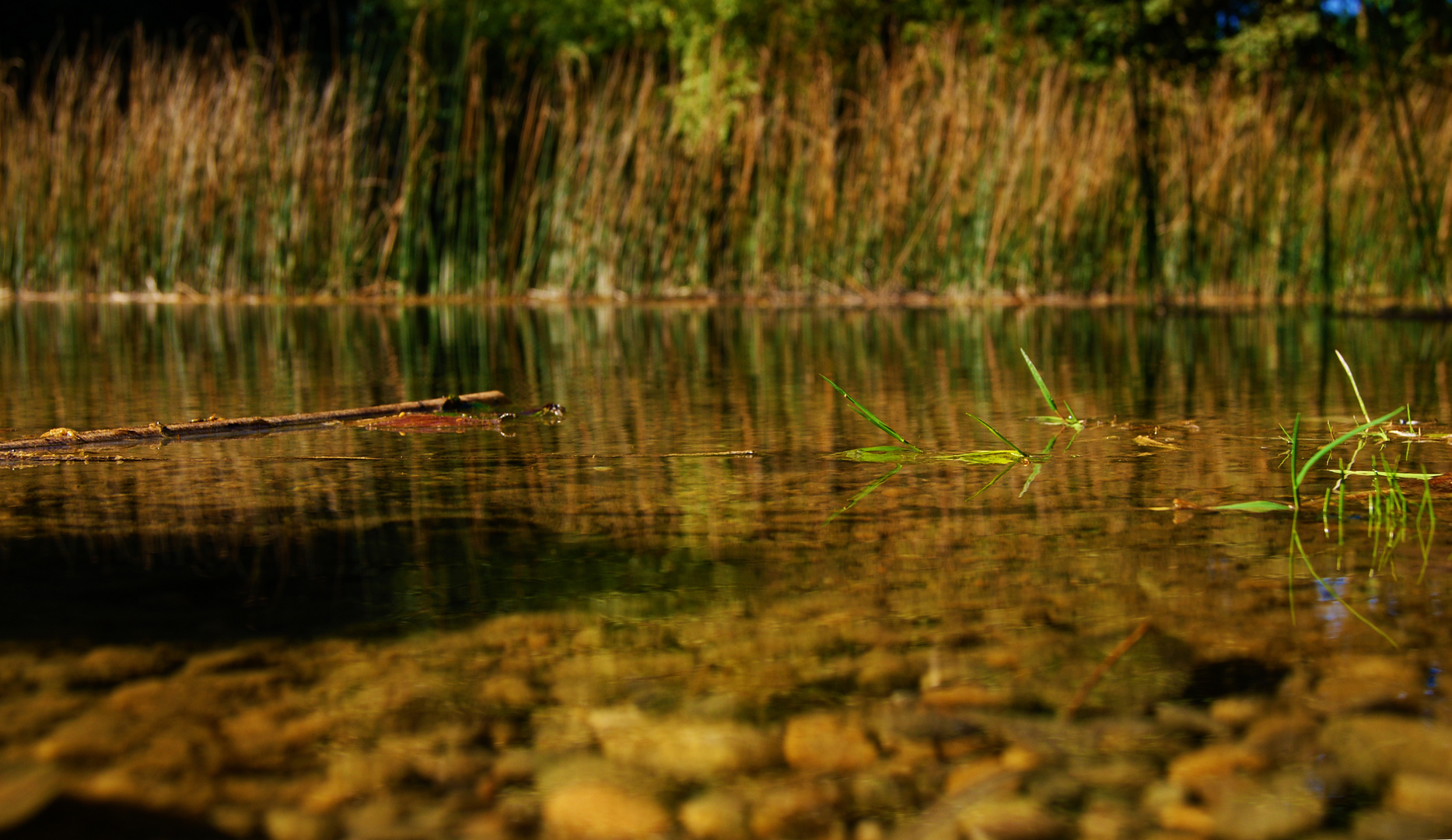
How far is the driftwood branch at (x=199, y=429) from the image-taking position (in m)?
1.49

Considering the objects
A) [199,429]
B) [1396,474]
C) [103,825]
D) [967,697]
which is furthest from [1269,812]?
[199,429]

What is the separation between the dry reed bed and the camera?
18.2 ft

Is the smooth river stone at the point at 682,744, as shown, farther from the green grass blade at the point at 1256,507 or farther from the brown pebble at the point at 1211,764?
the green grass blade at the point at 1256,507

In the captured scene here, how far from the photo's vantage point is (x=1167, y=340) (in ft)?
10.9

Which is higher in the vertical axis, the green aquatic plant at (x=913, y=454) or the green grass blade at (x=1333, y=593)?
the green aquatic plant at (x=913, y=454)

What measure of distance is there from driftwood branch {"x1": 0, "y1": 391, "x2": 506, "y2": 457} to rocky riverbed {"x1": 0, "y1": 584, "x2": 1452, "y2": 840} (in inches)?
33.4

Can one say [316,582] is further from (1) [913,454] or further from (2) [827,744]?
(1) [913,454]

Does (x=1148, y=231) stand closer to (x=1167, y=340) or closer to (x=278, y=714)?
(x=1167, y=340)

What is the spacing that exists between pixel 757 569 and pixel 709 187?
5491 millimetres

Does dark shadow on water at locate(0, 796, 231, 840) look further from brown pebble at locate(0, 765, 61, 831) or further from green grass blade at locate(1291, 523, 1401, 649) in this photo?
green grass blade at locate(1291, 523, 1401, 649)

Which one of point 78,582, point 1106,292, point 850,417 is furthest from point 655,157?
point 78,582

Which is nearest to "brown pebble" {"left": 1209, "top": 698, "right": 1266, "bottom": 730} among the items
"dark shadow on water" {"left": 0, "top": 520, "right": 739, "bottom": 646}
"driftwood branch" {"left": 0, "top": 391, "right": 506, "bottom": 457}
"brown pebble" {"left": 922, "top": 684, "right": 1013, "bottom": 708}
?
"brown pebble" {"left": 922, "top": 684, "right": 1013, "bottom": 708}

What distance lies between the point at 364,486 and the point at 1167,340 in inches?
101

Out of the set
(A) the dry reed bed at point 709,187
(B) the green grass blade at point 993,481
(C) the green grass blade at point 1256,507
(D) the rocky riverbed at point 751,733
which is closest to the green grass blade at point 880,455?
(B) the green grass blade at point 993,481
